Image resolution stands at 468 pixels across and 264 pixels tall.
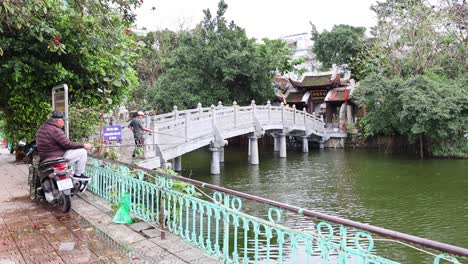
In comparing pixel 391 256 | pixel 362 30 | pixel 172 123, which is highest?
pixel 362 30

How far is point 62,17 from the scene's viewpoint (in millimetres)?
5984

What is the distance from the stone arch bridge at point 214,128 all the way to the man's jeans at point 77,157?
4919 mm

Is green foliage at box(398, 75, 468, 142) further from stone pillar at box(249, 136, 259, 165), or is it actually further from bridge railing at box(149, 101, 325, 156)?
stone pillar at box(249, 136, 259, 165)

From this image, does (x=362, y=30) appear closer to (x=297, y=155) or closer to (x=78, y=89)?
(x=297, y=155)

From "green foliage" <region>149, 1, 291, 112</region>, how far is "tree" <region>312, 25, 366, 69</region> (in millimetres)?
6970

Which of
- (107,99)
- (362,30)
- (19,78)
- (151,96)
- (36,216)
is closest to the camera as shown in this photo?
(36,216)

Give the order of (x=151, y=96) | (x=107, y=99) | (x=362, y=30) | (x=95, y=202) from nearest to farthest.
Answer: (x=95, y=202) < (x=107, y=99) < (x=151, y=96) < (x=362, y=30)

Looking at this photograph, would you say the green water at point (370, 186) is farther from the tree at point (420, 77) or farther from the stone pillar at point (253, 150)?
the tree at point (420, 77)

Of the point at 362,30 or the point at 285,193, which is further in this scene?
the point at 362,30

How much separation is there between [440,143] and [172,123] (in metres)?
13.2

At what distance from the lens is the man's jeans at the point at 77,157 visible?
5.11 metres

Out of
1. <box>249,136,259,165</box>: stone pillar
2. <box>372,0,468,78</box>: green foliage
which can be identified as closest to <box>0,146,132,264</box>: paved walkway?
<box>249,136,259,165</box>: stone pillar

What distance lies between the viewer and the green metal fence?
2264 mm

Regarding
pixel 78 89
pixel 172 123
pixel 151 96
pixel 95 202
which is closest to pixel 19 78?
Answer: pixel 78 89
